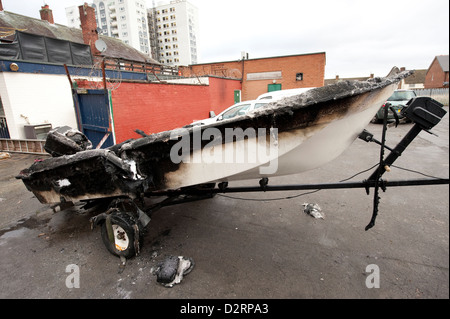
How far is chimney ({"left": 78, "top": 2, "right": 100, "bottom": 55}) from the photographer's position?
68.4 ft

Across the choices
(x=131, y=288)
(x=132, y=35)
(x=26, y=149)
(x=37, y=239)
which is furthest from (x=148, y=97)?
(x=132, y=35)

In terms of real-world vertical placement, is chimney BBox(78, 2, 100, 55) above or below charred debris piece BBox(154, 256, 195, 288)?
above

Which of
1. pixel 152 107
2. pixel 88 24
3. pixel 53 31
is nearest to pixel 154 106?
pixel 152 107

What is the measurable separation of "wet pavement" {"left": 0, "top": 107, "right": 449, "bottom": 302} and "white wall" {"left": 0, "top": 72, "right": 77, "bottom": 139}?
20.5ft

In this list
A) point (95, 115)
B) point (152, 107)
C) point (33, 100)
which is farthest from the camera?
point (33, 100)

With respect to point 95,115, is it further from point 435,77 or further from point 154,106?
point 435,77

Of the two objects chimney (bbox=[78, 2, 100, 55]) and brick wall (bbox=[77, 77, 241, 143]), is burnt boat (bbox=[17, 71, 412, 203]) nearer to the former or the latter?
brick wall (bbox=[77, 77, 241, 143])

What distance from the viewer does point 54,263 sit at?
264 centimetres

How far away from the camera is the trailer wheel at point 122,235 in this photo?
8.27ft

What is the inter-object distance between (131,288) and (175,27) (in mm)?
77504

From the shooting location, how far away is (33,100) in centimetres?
901

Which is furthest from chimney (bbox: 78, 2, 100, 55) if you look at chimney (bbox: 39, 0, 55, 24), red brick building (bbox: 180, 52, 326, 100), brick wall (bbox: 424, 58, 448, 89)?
brick wall (bbox: 424, 58, 448, 89)

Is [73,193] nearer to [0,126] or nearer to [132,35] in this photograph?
[0,126]

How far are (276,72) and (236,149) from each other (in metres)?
19.8
